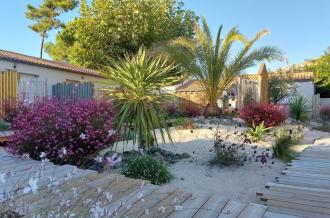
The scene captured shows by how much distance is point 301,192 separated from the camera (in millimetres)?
5391

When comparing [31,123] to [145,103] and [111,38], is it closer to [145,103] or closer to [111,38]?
[145,103]

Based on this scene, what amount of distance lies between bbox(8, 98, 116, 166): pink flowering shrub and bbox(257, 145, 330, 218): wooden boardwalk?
119 inches

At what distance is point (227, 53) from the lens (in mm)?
16641

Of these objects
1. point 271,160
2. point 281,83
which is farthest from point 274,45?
point 271,160

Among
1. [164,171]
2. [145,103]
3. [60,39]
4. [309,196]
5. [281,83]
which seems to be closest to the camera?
[309,196]

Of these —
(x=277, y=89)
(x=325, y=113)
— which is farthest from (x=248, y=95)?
(x=325, y=113)

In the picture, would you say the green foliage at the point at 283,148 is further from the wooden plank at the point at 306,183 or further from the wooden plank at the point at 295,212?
the wooden plank at the point at 295,212

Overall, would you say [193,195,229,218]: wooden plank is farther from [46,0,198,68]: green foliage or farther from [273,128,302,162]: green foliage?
→ [46,0,198,68]: green foliage

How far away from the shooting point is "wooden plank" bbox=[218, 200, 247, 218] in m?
3.86

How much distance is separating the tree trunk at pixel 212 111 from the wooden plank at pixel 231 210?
11273 millimetres

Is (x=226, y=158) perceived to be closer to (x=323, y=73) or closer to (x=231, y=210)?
(x=231, y=210)

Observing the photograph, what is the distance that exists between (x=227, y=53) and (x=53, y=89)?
29.3 feet

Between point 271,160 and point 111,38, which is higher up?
point 111,38

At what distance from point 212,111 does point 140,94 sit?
8.68 metres
